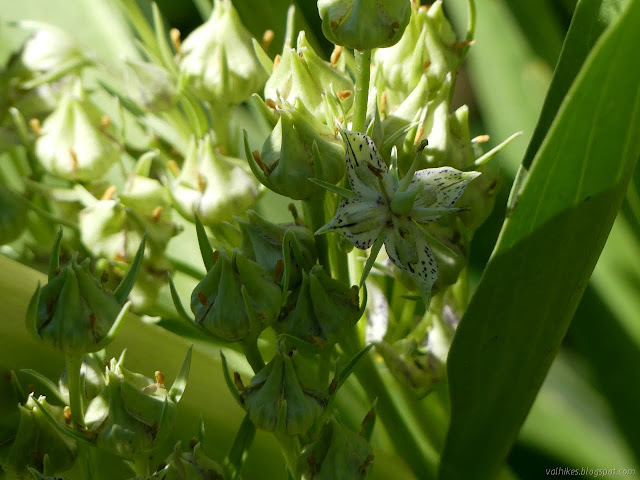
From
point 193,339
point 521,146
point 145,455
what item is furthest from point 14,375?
point 521,146

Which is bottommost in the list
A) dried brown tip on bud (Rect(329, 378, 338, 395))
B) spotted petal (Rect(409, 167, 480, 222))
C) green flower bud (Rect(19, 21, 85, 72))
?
dried brown tip on bud (Rect(329, 378, 338, 395))

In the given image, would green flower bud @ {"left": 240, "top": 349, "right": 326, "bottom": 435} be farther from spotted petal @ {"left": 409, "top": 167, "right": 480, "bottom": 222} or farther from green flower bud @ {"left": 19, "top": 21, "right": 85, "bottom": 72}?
green flower bud @ {"left": 19, "top": 21, "right": 85, "bottom": 72}

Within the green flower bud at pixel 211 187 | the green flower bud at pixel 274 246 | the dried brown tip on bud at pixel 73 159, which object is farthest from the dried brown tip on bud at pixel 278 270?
the dried brown tip on bud at pixel 73 159

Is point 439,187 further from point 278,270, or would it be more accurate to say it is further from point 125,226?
point 125,226

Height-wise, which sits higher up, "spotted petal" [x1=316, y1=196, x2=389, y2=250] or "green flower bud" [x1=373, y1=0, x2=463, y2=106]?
"green flower bud" [x1=373, y1=0, x2=463, y2=106]

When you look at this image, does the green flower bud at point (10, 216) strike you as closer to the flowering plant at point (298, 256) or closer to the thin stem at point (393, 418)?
the flowering plant at point (298, 256)

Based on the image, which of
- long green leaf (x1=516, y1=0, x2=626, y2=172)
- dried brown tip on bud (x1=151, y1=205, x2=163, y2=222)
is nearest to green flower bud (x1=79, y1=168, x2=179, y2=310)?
dried brown tip on bud (x1=151, y1=205, x2=163, y2=222)

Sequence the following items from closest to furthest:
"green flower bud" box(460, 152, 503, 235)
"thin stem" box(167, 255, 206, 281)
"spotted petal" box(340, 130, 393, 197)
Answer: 1. "spotted petal" box(340, 130, 393, 197)
2. "green flower bud" box(460, 152, 503, 235)
3. "thin stem" box(167, 255, 206, 281)

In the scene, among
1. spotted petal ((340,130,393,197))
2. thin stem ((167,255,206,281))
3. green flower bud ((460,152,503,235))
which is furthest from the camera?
thin stem ((167,255,206,281))
